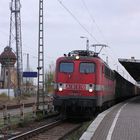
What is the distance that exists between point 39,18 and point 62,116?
7767 millimetres

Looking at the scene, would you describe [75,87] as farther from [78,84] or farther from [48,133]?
[48,133]

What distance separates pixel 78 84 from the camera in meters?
25.0

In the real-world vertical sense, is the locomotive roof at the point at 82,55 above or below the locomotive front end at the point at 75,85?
above

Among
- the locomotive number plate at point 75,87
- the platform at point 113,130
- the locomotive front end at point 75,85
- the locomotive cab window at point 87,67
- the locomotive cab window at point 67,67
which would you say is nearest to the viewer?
the platform at point 113,130

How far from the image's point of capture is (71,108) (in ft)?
82.1

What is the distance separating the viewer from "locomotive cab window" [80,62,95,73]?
25.3 metres

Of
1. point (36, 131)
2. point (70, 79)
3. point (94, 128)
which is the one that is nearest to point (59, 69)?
point (70, 79)

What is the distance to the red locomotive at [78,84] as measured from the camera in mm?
24672

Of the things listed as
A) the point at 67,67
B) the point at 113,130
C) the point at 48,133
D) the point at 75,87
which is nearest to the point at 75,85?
the point at 75,87

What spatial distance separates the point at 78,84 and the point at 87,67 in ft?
3.53

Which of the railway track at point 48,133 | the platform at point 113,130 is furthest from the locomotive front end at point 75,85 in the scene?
the platform at point 113,130

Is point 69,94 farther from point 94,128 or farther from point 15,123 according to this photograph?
point 94,128

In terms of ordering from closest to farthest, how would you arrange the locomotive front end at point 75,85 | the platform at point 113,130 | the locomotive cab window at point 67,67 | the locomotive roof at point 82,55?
the platform at point 113,130, the locomotive front end at point 75,85, the locomotive cab window at point 67,67, the locomotive roof at point 82,55

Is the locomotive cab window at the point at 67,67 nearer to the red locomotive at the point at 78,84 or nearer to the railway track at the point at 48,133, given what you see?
the red locomotive at the point at 78,84
